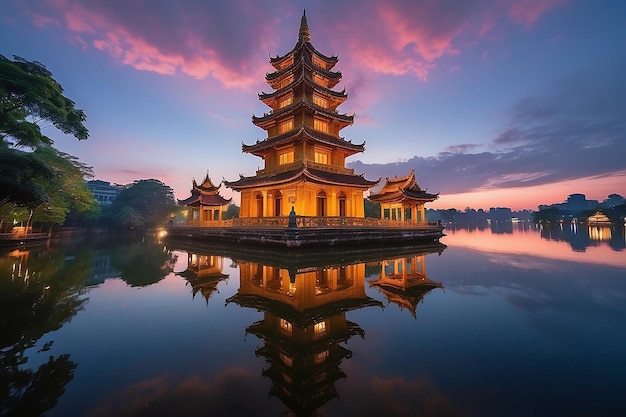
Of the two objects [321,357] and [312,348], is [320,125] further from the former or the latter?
[321,357]

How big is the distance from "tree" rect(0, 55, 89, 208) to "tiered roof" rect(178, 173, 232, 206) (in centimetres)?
1494

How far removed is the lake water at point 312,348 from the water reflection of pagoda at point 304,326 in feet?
0.10

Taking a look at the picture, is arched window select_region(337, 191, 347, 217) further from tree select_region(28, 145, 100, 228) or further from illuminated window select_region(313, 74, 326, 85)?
tree select_region(28, 145, 100, 228)

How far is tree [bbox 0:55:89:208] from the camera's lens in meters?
11.7

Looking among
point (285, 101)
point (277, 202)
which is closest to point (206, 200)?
point (277, 202)

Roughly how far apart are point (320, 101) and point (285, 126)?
451 centimetres

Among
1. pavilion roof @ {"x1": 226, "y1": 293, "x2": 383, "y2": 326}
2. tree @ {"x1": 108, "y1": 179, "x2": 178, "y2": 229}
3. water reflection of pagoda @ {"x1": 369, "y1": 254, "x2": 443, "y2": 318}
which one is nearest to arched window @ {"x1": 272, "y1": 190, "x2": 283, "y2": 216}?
water reflection of pagoda @ {"x1": 369, "y1": 254, "x2": 443, "y2": 318}

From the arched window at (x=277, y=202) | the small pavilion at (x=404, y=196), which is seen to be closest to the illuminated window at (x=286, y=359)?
the arched window at (x=277, y=202)

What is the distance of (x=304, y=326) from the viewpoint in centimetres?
541

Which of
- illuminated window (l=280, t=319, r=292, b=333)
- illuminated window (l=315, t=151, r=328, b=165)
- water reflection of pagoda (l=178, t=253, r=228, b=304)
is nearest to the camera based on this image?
illuminated window (l=280, t=319, r=292, b=333)

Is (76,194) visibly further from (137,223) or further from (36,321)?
(36,321)

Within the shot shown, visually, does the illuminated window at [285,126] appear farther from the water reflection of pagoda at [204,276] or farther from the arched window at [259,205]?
the water reflection of pagoda at [204,276]

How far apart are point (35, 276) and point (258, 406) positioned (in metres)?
12.4

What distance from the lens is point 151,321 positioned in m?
5.94
